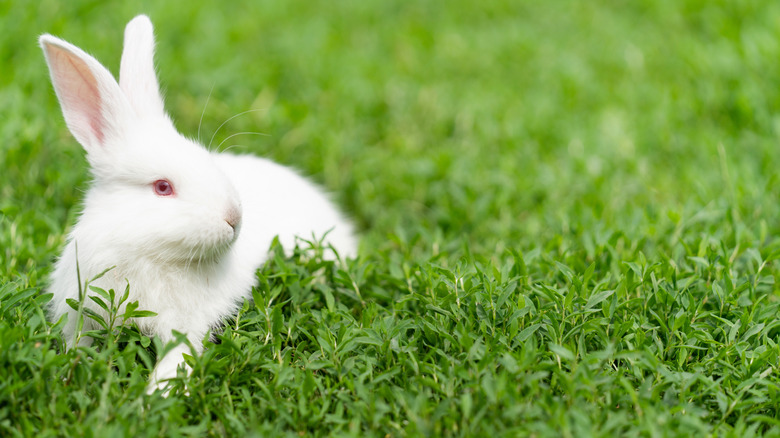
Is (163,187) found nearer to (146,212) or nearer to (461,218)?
(146,212)

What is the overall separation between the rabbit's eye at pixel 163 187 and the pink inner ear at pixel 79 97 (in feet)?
1.22

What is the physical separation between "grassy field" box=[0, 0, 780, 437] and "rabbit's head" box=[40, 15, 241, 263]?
1.25ft

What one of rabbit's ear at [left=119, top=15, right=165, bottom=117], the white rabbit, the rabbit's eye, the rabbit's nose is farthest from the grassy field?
rabbit's ear at [left=119, top=15, right=165, bottom=117]

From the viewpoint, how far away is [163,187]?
106 inches

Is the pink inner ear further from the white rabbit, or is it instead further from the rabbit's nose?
the rabbit's nose

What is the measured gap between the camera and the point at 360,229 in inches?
179

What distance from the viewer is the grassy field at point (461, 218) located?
239cm

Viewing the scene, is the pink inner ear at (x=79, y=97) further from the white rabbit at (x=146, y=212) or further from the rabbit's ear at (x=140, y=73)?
the rabbit's ear at (x=140, y=73)

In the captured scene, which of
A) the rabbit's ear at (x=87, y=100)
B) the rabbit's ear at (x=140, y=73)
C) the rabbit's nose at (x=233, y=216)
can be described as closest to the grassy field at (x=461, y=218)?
the rabbit's nose at (x=233, y=216)

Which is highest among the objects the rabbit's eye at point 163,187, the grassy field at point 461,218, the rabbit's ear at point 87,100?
the rabbit's ear at point 87,100

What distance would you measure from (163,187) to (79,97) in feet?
1.77

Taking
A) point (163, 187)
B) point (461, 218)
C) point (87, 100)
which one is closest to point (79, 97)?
point (87, 100)

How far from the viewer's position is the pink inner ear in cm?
281

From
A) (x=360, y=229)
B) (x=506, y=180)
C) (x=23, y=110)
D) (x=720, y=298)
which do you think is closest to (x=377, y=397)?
(x=720, y=298)
